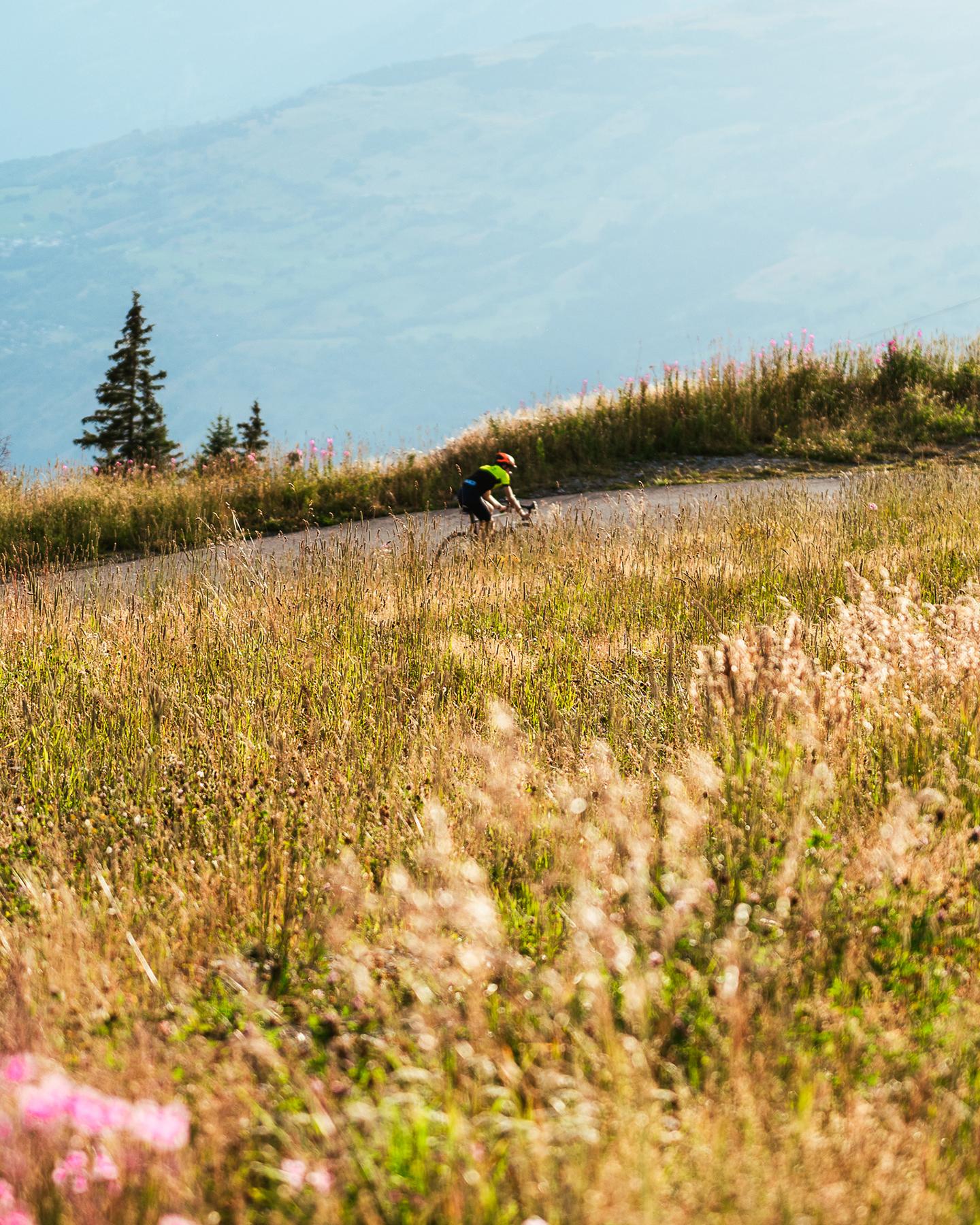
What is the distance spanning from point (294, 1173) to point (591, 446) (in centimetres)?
1632

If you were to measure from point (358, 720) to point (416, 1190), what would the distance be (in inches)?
118

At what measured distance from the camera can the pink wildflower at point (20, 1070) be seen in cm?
166

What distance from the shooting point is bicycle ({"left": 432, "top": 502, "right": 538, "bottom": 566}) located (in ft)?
29.9

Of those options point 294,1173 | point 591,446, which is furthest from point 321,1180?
point 591,446

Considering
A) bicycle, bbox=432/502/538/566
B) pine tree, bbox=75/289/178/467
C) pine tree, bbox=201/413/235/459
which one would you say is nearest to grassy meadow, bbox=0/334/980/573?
bicycle, bbox=432/502/538/566

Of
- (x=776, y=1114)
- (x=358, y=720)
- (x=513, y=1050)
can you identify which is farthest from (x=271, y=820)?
(x=776, y=1114)

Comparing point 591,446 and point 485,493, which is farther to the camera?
point 591,446

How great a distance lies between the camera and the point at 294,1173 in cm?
167

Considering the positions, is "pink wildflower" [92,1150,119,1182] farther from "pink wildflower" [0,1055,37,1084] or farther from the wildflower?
"pink wildflower" [0,1055,37,1084]

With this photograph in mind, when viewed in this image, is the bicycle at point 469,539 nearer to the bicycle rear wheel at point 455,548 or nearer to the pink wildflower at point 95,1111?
the bicycle rear wheel at point 455,548

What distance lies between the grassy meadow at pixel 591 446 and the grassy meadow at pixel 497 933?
9266 mm

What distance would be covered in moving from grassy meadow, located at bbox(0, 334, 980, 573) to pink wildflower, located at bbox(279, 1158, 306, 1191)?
12876mm

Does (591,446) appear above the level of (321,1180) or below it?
above

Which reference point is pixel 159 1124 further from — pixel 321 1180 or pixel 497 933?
pixel 497 933
